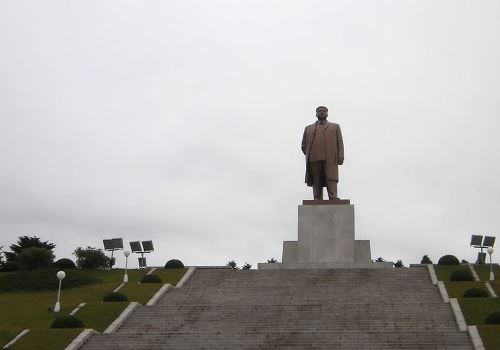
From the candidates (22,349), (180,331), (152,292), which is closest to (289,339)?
(180,331)

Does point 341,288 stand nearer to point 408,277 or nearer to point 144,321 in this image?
point 408,277

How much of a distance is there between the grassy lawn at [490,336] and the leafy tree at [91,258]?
91.1ft

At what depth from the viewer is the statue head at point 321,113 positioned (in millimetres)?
37438

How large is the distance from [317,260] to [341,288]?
16.9 ft

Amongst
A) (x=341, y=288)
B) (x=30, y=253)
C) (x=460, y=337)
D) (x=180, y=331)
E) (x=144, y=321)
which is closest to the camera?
(x=460, y=337)

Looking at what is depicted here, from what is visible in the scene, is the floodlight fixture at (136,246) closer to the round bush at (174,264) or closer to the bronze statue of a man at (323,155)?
the round bush at (174,264)

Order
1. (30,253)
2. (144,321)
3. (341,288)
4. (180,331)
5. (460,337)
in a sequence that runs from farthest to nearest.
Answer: (30,253) < (341,288) < (144,321) < (180,331) < (460,337)

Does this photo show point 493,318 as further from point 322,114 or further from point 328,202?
point 322,114

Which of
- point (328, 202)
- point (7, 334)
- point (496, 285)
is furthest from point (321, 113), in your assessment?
point (7, 334)

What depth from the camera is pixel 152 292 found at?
30.7 meters

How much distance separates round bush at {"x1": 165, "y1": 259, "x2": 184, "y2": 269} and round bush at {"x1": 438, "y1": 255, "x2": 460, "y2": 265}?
13.8 metres

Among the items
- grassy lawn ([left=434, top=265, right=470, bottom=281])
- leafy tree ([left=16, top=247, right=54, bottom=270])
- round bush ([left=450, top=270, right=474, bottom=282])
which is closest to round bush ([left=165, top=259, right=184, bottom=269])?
leafy tree ([left=16, top=247, right=54, bottom=270])

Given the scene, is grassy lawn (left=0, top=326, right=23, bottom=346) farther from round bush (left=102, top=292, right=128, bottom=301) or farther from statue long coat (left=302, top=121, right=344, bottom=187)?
statue long coat (left=302, top=121, right=344, bottom=187)

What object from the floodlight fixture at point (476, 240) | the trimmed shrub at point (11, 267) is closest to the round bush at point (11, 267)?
the trimmed shrub at point (11, 267)
